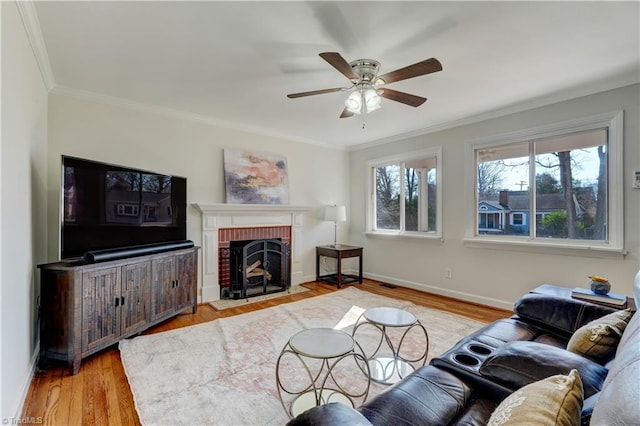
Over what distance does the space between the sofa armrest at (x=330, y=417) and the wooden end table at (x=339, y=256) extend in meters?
3.84

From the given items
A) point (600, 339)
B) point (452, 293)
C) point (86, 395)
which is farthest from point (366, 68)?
point (452, 293)

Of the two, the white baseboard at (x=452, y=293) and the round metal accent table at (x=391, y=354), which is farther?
the white baseboard at (x=452, y=293)

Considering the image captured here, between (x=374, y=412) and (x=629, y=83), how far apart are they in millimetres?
3815

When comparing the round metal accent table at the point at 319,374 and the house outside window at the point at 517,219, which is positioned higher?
the house outside window at the point at 517,219

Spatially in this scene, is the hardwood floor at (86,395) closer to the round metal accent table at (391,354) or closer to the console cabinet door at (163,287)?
the console cabinet door at (163,287)

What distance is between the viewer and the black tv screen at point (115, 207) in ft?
7.86

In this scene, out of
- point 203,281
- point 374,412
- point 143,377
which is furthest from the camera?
point 203,281

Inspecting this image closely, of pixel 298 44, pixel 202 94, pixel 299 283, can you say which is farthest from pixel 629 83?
pixel 299 283

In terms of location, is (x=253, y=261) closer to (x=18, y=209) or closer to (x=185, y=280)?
(x=185, y=280)

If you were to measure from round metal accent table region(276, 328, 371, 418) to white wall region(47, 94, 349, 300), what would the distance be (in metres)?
2.45

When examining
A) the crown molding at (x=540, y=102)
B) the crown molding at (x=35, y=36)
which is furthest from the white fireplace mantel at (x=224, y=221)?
the crown molding at (x=540, y=102)

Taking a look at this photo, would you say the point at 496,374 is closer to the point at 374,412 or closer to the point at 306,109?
the point at 374,412

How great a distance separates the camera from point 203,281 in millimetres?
3973

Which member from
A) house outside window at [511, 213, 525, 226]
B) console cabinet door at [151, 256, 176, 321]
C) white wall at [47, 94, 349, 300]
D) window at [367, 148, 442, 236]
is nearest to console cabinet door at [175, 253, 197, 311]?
console cabinet door at [151, 256, 176, 321]
